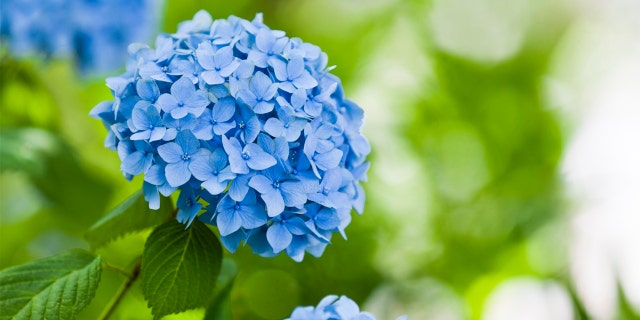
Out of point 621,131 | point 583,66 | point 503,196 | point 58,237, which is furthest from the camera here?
point 583,66

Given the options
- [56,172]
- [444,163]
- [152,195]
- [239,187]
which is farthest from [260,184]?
[444,163]

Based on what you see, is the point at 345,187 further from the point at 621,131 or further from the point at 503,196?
the point at 621,131

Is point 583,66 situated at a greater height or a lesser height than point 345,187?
greater

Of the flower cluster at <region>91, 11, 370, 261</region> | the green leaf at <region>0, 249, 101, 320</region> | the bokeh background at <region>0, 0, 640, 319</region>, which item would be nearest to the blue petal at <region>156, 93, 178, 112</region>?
the flower cluster at <region>91, 11, 370, 261</region>

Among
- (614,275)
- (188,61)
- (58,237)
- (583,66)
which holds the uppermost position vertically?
(583,66)

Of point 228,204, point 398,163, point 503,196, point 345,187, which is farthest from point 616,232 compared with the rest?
point 228,204

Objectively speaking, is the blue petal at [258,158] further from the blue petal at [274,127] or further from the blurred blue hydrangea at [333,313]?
the blurred blue hydrangea at [333,313]

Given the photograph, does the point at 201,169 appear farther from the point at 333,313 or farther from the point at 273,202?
the point at 333,313

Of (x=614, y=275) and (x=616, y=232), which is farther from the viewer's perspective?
(x=616, y=232)
